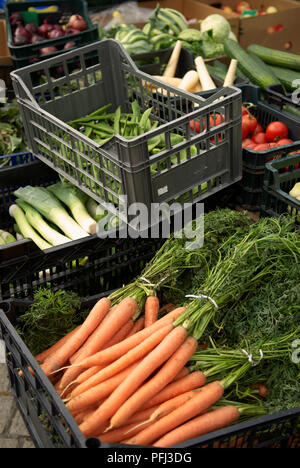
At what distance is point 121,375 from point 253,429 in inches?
21.3

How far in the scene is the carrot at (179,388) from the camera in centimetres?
195

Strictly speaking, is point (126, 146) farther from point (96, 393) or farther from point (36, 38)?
point (36, 38)

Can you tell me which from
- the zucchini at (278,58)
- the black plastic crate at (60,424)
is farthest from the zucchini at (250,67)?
the black plastic crate at (60,424)

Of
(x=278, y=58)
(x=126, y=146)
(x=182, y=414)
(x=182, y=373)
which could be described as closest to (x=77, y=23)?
(x=278, y=58)

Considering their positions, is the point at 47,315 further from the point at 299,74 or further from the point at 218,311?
the point at 299,74

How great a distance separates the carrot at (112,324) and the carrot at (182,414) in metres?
0.41

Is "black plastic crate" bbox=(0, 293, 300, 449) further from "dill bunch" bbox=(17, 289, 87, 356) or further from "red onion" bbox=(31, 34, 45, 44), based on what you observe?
"red onion" bbox=(31, 34, 45, 44)

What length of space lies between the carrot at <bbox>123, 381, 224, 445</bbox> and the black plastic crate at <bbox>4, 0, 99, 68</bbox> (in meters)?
2.88

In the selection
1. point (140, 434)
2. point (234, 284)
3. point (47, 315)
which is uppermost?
point (234, 284)

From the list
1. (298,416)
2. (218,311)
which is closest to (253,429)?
(298,416)

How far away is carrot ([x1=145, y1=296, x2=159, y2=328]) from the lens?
7.20ft

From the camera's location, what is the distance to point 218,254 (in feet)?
7.68

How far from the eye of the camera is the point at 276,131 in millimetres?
3369

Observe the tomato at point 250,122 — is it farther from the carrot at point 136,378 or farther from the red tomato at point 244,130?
the carrot at point 136,378
